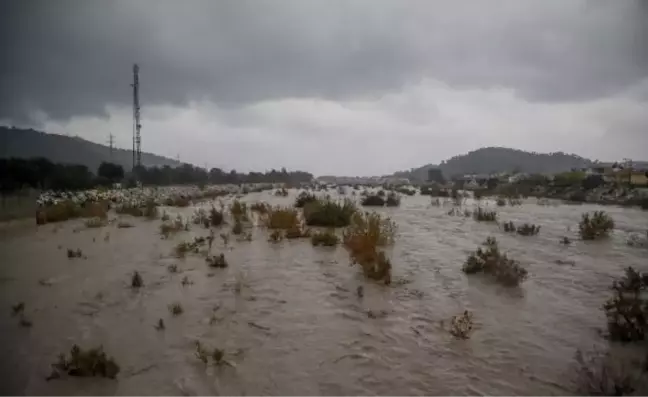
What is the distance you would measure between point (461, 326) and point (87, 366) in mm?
4051

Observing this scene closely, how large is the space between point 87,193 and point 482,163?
410 ft

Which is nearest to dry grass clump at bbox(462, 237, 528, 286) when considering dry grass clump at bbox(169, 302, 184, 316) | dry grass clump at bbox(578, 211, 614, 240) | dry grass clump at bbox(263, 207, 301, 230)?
dry grass clump at bbox(169, 302, 184, 316)

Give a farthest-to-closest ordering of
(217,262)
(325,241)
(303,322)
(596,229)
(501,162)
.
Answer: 1. (501,162)
2. (596,229)
3. (325,241)
4. (217,262)
5. (303,322)

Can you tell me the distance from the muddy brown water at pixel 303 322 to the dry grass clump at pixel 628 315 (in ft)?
0.63

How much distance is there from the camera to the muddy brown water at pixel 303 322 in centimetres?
362

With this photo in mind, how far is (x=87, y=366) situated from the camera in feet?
12.2

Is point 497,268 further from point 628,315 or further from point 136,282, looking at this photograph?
point 136,282

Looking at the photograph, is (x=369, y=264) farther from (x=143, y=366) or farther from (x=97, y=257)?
(x=97, y=257)

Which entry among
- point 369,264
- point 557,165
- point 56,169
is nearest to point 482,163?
point 557,165

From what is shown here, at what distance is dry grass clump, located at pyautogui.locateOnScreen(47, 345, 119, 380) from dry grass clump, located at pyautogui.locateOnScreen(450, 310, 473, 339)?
3631mm

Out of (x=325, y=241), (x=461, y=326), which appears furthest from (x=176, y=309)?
(x=325, y=241)

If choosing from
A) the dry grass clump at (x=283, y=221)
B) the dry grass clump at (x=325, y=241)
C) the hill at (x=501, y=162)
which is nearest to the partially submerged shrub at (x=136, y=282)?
the dry grass clump at (x=325, y=241)

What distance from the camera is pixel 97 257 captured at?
9.25m

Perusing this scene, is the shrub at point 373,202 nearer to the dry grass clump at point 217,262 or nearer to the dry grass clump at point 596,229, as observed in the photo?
the dry grass clump at point 596,229
